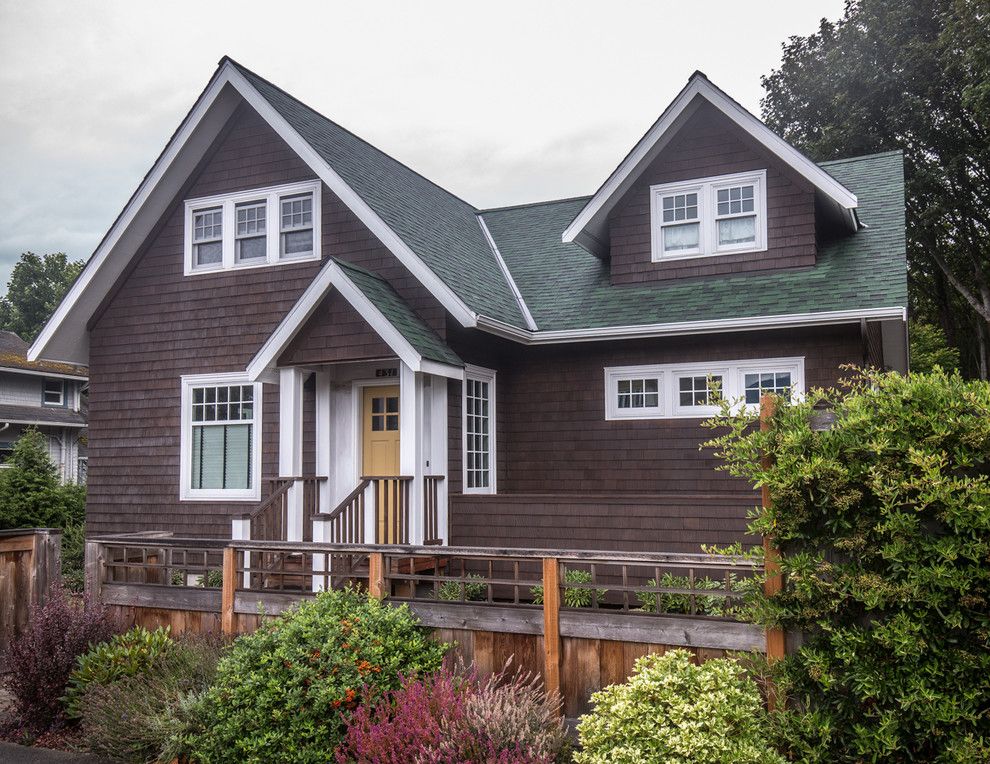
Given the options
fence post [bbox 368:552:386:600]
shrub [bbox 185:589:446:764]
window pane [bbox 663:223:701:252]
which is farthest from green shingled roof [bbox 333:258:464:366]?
window pane [bbox 663:223:701:252]

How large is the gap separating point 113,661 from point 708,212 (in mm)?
9256

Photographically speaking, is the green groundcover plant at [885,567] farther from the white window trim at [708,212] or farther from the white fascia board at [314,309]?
the white window trim at [708,212]

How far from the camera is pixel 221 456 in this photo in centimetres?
1245

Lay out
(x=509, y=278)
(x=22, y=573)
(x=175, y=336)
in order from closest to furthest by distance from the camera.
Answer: (x=22, y=573), (x=175, y=336), (x=509, y=278)

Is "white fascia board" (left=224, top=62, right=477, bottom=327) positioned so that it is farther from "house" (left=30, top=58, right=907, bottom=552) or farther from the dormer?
the dormer

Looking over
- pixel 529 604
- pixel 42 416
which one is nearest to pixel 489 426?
pixel 529 604

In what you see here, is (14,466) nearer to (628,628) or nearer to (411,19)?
(411,19)

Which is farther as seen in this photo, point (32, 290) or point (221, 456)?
point (32, 290)

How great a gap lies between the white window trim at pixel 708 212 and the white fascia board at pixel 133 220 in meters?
6.32

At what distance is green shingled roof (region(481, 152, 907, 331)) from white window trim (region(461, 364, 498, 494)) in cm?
112

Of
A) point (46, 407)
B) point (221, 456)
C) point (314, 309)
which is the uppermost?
point (46, 407)

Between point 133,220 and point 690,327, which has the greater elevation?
point 133,220

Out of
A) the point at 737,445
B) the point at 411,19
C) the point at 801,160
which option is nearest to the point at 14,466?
the point at 411,19

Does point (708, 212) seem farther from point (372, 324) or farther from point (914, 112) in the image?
point (914, 112)
